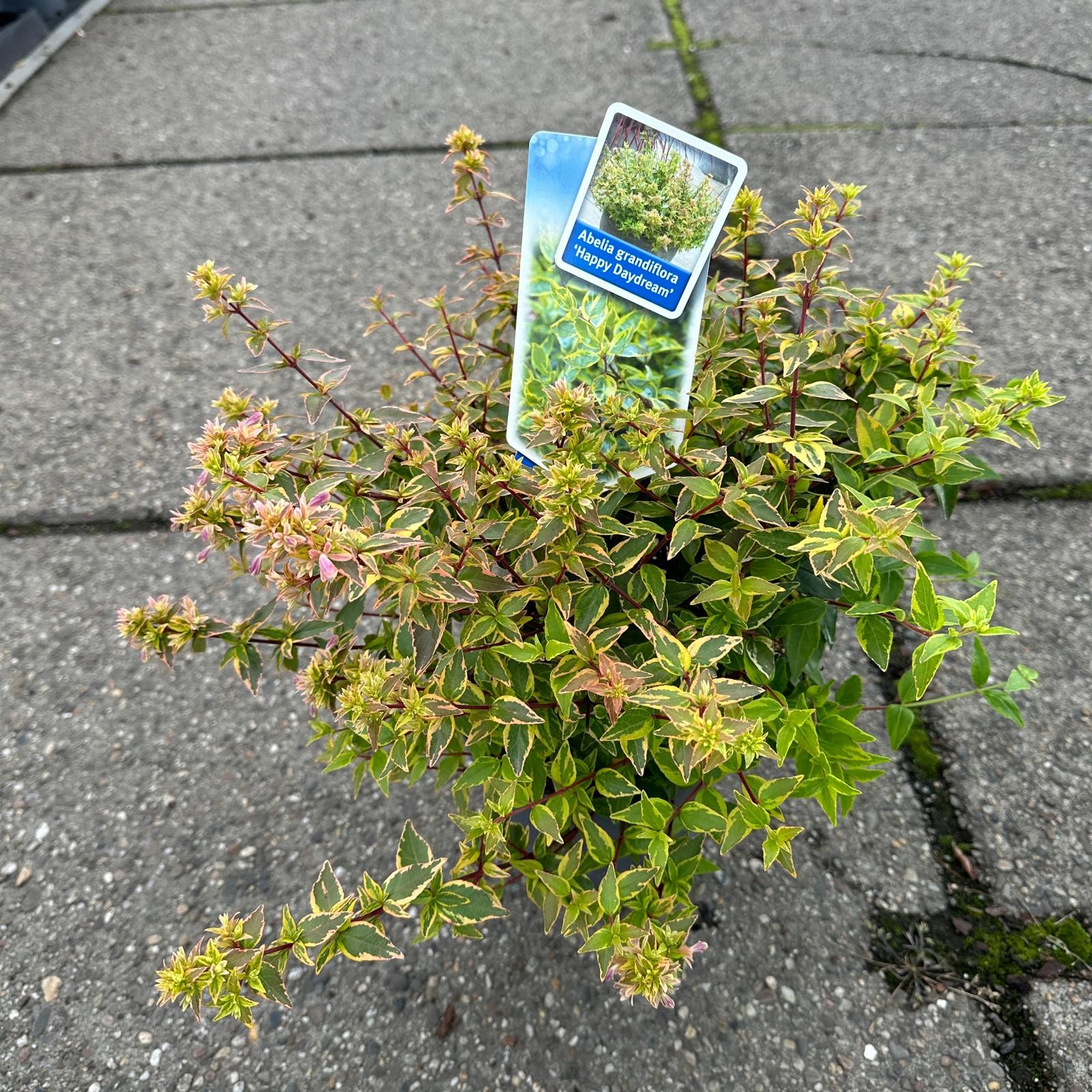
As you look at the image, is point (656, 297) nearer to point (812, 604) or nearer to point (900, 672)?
point (812, 604)

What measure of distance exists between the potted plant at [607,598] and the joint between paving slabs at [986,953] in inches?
20.0

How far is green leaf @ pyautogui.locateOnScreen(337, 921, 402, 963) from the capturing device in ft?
3.75

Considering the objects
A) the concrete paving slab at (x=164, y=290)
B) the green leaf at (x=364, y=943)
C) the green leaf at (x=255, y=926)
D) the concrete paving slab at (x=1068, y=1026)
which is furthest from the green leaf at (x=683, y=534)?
the concrete paving slab at (x=164, y=290)

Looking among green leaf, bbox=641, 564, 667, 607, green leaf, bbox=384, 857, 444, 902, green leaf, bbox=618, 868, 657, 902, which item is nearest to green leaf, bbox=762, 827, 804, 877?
green leaf, bbox=618, 868, 657, 902

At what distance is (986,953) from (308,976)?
1.42 meters

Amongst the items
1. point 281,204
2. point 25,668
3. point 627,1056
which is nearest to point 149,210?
point 281,204

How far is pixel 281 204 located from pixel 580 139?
292 centimetres

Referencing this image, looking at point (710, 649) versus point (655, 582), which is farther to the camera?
point (655, 582)

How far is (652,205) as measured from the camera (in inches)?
53.3

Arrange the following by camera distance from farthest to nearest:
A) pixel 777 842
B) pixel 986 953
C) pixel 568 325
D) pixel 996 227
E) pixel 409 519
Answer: pixel 996 227, pixel 986 953, pixel 568 325, pixel 777 842, pixel 409 519

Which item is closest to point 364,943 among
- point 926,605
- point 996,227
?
point 926,605

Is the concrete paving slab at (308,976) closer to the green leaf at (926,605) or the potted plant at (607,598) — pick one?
the potted plant at (607,598)

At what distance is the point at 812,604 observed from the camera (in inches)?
55.9

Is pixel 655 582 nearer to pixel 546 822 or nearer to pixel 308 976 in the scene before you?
pixel 546 822
